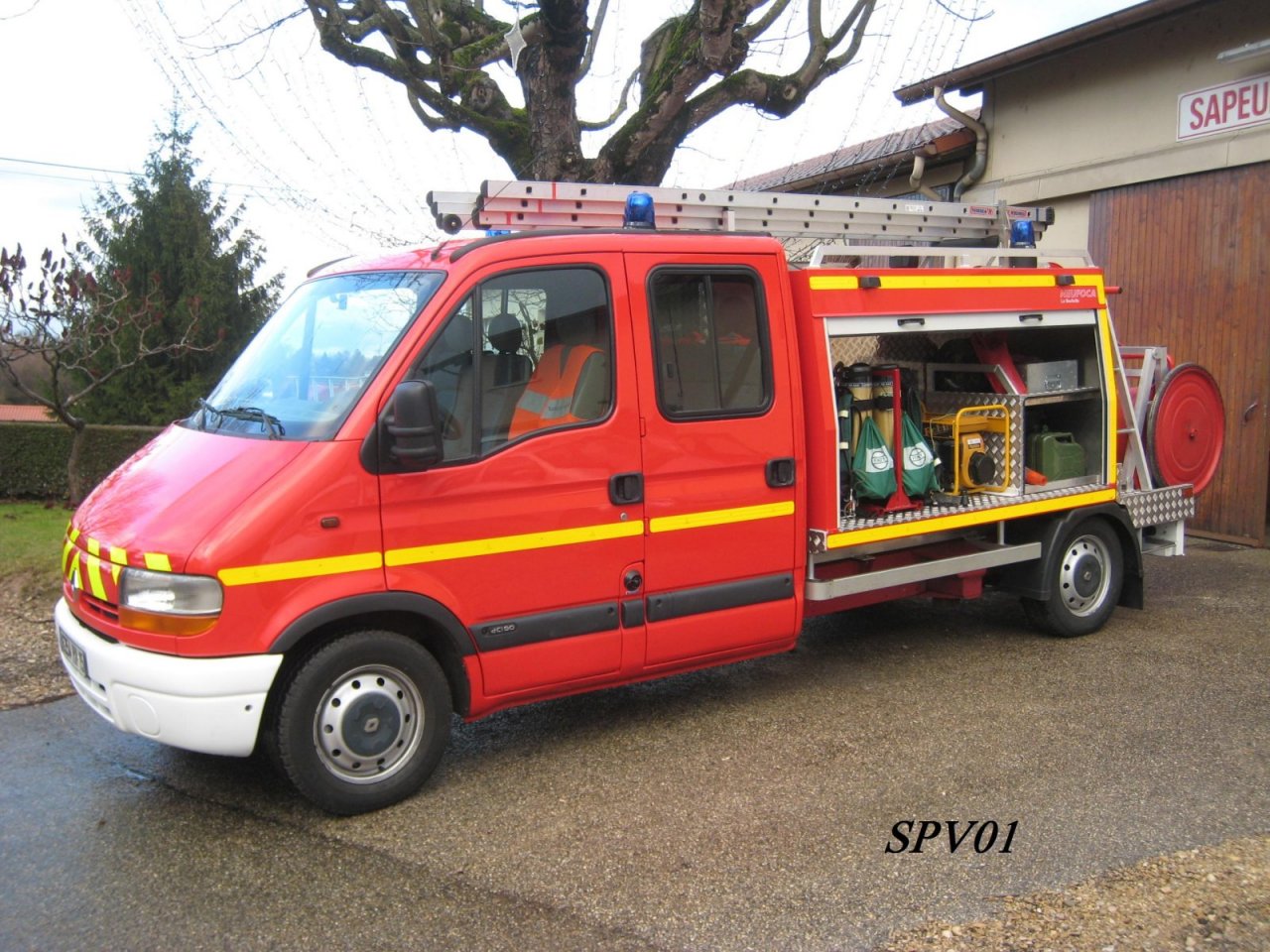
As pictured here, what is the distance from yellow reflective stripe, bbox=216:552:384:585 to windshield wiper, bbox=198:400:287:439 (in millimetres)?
567

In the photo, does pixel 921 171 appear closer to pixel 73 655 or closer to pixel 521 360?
pixel 521 360

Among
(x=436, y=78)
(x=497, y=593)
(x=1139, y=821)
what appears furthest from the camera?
(x=436, y=78)

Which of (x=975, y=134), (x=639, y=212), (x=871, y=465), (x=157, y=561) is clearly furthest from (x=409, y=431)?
(x=975, y=134)

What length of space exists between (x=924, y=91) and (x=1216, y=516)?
5.51 metres

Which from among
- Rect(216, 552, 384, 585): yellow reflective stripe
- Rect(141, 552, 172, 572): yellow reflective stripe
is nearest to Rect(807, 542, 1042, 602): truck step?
Rect(216, 552, 384, 585): yellow reflective stripe

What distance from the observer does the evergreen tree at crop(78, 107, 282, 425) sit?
1480 cm

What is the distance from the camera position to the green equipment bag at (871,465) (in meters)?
5.78

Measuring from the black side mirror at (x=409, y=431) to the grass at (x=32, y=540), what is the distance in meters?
4.90

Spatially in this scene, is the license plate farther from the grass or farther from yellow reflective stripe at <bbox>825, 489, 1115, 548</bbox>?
the grass

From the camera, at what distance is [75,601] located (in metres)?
4.43

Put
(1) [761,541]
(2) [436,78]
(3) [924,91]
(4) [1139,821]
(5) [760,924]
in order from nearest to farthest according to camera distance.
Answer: (5) [760,924] → (4) [1139,821] → (1) [761,541] → (2) [436,78] → (3) [924,91]

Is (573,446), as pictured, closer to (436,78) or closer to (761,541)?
(761,541)

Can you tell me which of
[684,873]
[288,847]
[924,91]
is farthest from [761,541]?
[924,91]

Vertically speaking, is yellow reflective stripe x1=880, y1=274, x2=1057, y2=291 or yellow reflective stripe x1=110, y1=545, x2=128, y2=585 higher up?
yellow reflective stripe x1=880, y1=274, x2=1057, y2=291
